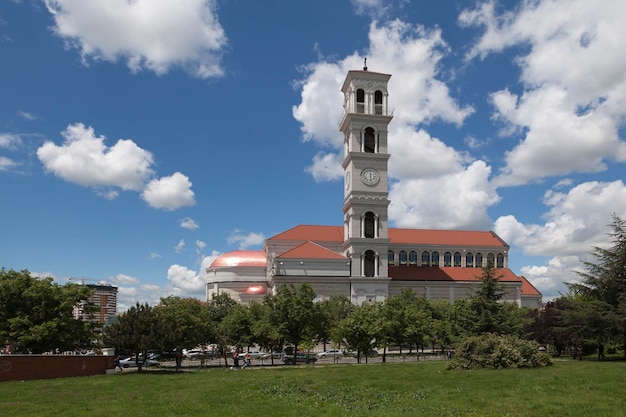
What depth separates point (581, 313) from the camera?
34.6 m

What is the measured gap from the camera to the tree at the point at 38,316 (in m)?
32.8

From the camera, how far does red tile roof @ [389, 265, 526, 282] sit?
79.9m

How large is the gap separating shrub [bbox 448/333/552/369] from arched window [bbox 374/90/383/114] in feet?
159

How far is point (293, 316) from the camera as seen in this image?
148 feet

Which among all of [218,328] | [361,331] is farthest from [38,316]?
[361,331]

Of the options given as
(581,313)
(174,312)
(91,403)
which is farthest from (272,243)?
(91,403)

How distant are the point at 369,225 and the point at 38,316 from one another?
46591 mm

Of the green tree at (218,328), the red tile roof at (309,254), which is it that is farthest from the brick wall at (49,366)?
the red tile roof at (309,254)

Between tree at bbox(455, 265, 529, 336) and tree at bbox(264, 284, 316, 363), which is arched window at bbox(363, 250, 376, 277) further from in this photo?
tree at bbox(455, 265, 529, 336)

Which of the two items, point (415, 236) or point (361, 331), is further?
point (415, 236)

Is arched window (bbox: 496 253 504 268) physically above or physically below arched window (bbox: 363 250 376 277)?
above

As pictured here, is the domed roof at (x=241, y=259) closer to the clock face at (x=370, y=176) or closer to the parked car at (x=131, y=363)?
the clock face at (x=370, y=176)

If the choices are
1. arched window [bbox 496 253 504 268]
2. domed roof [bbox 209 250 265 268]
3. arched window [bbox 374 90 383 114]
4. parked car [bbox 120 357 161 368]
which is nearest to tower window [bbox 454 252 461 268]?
arched window [bbox 496 253 504 268]

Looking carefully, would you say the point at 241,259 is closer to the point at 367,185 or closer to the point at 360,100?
the point at 367,185
